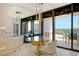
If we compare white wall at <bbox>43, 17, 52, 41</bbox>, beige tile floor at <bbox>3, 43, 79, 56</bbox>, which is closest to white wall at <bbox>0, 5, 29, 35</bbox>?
beige tile floor at <bbox>3, 43, 79, 56</bbox>

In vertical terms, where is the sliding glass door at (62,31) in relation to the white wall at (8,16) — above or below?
below

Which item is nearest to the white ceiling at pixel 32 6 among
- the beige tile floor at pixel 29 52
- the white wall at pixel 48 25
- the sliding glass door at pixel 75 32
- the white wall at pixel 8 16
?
the white wall at pixel 8 16

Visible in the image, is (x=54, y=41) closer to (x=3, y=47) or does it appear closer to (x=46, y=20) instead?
(x=46, y=20)

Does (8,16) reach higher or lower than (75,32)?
higher

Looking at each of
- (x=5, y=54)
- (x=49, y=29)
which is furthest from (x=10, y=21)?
(x=49, y=29)

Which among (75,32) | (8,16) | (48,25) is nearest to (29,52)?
(48,25)

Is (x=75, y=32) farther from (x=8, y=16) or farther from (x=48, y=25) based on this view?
(x=8, y=16)

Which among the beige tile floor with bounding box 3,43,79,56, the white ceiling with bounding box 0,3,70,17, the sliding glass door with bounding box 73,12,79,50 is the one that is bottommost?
the beige tile floor with bounding box 3,43,79,56

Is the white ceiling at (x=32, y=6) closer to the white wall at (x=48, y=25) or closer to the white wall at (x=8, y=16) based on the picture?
the white wall at (x=8, y=16)

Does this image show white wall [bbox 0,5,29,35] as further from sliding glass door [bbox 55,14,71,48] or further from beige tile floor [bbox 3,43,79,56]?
sliding glass door [bbox 55,14,71,48]

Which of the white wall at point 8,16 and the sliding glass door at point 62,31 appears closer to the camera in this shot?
the white wall at point 8,16

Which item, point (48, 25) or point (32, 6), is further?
point (48, 25)

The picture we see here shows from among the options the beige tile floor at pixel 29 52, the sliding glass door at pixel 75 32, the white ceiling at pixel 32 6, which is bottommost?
the beige tile floor at pixel 29 52

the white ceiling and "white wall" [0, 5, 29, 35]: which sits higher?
the white ceiling
